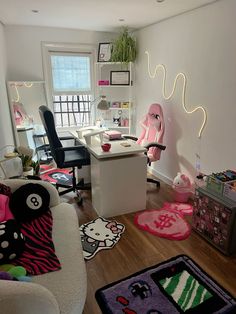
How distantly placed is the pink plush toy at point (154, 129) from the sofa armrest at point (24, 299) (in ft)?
7.88

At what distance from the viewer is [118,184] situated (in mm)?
2582

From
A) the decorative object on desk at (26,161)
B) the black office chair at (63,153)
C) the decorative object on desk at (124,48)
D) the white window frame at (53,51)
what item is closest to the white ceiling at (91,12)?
the decorative object on desk at (124,48)

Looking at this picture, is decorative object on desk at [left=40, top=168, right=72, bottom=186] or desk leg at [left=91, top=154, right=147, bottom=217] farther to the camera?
decorative object on desk at [left=40, top=168, right=72, bottom=186]

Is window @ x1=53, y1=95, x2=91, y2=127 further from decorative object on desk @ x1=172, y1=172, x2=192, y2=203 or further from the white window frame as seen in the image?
decorative object on desk @ x1=172, y1=172, x2=192, y2=203

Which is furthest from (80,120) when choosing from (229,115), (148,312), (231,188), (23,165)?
(148,312)

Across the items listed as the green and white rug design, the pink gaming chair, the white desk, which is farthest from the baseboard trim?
the green and white rug design

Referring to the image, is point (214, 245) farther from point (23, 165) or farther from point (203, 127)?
point (23, 165)

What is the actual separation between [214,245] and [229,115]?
1.27m

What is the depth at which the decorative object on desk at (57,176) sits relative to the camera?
3579mm

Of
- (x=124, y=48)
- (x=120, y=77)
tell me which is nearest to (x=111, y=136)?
(x=120, y=77)

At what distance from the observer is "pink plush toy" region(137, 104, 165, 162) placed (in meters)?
3.24

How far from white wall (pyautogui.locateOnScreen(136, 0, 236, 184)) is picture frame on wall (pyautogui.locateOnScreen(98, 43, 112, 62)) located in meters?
0.55

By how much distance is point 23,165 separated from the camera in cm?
269

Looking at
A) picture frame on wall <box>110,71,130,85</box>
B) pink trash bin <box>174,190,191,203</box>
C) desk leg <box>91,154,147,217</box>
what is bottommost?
pink trash bin <box>174,190,191,203</box>
